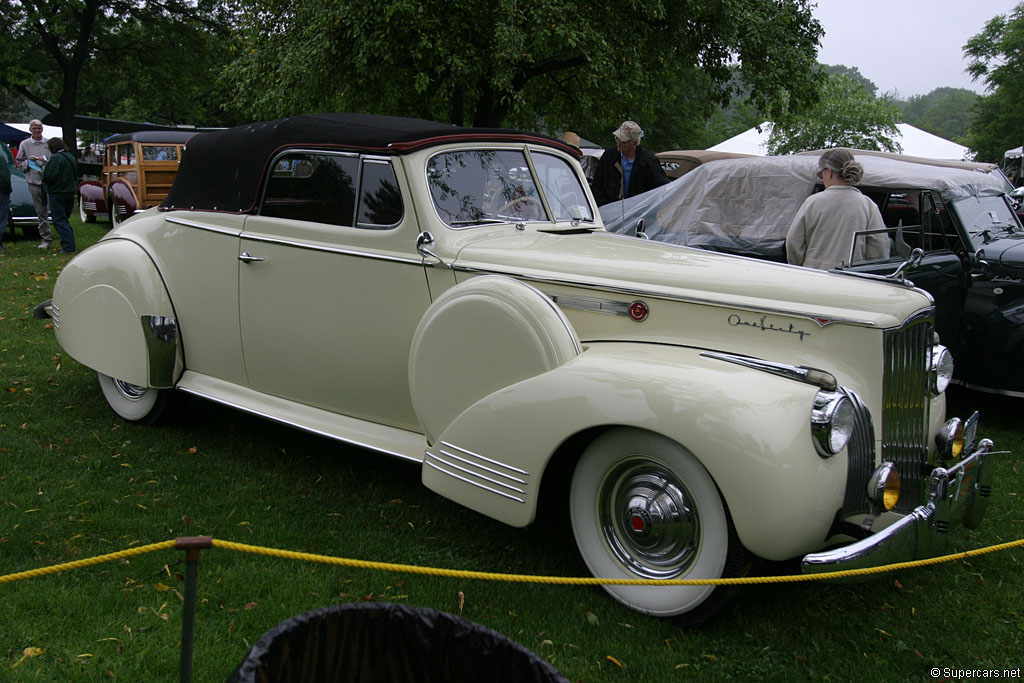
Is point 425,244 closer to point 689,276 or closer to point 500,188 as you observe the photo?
point 500,188

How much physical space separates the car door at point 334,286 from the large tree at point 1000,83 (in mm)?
35465

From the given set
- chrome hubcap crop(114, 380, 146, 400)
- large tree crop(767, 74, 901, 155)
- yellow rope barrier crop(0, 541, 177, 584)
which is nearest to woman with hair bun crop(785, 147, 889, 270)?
chrome hubcap crop(114, 380, 146, 400)

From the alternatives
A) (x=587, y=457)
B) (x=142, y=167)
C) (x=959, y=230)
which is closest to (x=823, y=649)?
(x=587, y=457)

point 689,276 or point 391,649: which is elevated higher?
point 689,276

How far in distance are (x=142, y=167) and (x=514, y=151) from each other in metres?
13.5

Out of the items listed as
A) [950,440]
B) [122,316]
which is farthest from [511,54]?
[950,440]

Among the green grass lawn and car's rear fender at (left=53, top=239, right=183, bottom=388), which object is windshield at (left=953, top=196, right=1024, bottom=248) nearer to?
the green grass lawn

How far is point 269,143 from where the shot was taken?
445 cm

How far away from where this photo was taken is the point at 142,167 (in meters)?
15.7

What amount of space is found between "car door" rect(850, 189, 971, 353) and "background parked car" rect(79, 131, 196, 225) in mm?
13354

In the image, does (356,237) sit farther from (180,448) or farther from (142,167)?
(142,167)

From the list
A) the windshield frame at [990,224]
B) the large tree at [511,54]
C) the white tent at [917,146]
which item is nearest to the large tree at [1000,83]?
the white tent at [917,146]

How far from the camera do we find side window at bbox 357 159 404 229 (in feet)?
13.1

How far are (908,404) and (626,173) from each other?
17.5 feet
